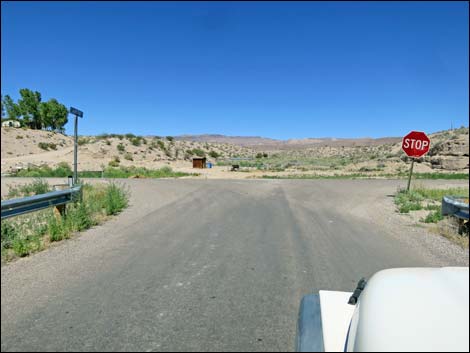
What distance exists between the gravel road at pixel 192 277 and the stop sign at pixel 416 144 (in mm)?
1295

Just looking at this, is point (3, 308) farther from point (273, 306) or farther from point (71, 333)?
point (273, 306)

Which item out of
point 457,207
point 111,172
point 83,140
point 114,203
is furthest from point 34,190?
point 83,140

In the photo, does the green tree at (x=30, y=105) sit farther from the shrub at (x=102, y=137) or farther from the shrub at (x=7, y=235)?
the shrub at (x=102, y=137)

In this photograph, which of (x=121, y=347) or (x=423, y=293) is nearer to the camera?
(x=423, y=293)

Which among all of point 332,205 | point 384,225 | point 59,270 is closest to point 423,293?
point 59,270

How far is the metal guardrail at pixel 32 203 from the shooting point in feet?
12.6

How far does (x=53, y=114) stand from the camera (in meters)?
4.81

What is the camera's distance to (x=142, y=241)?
6168 mm

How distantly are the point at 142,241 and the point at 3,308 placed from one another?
10.4 feet

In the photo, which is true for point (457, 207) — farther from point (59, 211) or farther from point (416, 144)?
point (59, 211)

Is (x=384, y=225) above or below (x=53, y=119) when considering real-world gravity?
below

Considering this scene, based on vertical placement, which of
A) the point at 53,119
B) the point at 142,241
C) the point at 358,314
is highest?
the point at 53,119

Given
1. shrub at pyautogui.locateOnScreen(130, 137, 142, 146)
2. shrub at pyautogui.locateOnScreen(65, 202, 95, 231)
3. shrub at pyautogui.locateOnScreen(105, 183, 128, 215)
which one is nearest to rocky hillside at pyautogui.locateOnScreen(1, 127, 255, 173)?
shrub at pyautogui.locateOnScreen(130, 137, 142, 146)

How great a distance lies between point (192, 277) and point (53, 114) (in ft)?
8.70
